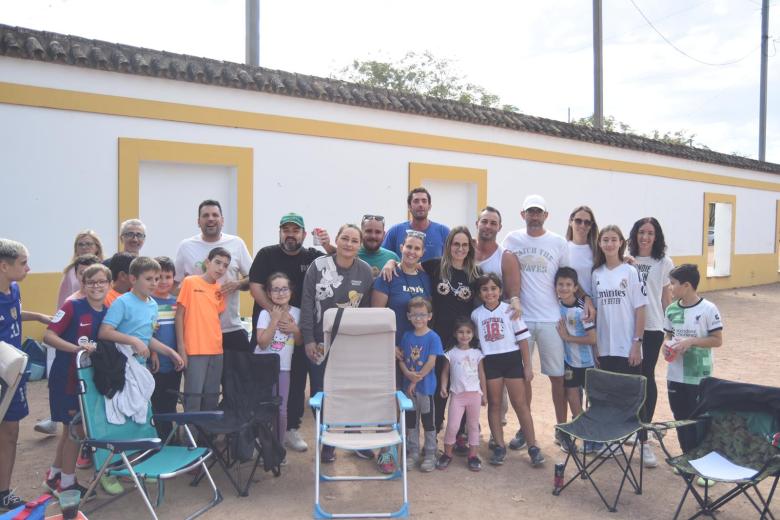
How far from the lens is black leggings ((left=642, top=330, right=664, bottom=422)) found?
4625 millimetres

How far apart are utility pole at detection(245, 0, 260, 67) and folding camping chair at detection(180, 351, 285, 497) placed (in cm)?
732

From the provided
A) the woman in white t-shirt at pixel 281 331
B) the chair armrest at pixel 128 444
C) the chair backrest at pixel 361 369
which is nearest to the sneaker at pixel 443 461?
the chair backrest at pixel 361 369

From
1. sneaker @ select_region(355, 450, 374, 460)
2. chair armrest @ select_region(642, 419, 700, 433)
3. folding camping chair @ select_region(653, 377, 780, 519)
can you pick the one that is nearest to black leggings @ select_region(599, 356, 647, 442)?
folding camping chair @ select_region(653, 377, 780, 519)

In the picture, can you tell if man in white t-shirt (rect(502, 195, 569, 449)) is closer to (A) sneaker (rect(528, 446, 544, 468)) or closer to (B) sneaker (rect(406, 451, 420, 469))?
(A) sneaker (rect(528, 446, 544, 468))

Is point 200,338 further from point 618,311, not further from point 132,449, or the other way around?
point 618,311

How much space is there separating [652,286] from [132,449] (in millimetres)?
3647

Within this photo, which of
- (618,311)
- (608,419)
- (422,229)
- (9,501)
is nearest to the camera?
(9,501)

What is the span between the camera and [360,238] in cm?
452

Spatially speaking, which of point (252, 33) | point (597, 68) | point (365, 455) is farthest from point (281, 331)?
point (597, 68)

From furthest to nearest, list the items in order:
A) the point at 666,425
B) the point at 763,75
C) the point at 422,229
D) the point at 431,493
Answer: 1. the point at 763,75
2. the point at 422,229
3. the point at 431,493
4. the point at 666,425

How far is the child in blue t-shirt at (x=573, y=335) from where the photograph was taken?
15.1 feet

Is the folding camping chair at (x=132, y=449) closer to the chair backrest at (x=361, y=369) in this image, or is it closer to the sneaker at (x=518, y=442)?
the chair backrest at (x=361, y=369)

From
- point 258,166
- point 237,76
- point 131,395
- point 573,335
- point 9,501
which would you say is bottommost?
point 9,501

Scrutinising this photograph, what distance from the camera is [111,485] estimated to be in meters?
3.92
